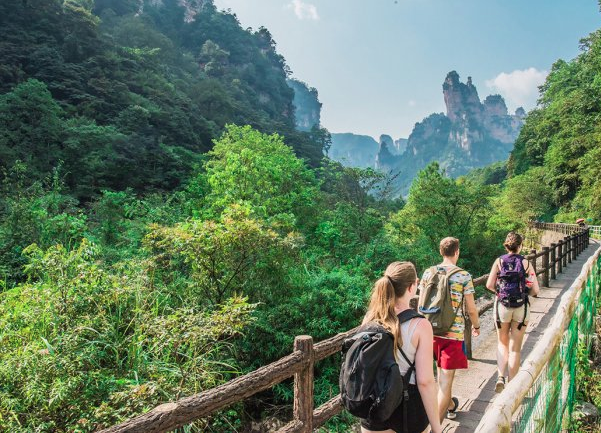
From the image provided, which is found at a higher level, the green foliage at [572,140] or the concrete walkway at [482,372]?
the green foliage at [572,140]

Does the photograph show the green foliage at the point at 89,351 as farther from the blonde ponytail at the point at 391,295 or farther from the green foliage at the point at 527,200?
the green foliage at the point at 527,200

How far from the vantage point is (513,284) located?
376cm

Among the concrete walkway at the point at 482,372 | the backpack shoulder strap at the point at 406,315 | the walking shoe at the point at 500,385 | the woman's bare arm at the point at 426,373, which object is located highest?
the backpack shoulder strap at the point at 406,315

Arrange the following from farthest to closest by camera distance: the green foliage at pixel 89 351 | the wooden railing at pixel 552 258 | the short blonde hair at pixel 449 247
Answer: the wooden railing at pixel 552 258 → the green foliage at pixel 89 351 → the short blonde hair at pixel 449 247

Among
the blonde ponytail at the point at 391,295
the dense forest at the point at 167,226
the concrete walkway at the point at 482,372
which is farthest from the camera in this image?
the dense forest at the point at 167,226

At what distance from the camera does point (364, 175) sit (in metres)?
17.4

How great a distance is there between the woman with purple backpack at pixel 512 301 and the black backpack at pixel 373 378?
2.50 m

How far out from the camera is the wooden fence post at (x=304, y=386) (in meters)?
3.08

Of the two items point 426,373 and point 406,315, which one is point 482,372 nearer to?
point 426,373

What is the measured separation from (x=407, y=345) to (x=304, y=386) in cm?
147

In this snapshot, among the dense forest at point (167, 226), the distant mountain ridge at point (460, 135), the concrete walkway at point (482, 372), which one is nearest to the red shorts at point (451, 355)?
the concrete walkway at point (482, 372)

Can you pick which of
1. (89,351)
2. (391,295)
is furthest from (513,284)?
(89,351)

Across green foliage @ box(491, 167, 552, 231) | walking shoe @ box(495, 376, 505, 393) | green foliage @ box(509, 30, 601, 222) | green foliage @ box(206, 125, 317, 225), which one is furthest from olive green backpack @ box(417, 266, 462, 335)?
green foliage @ box(491, 167, 552, 231)

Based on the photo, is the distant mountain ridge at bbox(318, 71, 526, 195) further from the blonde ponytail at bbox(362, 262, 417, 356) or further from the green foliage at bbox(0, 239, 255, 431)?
the blonde ponytail at bbox(362, 262, 417, 356)
